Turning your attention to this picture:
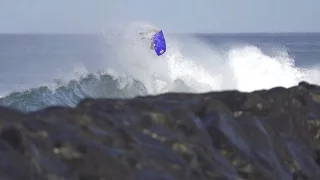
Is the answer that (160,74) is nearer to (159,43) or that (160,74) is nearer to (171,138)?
(159,43)

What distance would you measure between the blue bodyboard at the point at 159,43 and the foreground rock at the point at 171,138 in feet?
49.6

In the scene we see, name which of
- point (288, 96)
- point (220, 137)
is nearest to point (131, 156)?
point (220, 137)

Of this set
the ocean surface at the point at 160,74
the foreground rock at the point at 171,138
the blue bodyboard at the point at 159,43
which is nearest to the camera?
the foreground rock at the point at 171,138

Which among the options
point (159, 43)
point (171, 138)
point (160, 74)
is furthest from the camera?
point (160, 74)

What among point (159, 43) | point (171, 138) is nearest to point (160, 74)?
point (159, 43)

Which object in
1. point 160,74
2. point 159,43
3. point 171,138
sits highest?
point 159,43

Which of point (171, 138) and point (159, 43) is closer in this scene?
point (171, 138)

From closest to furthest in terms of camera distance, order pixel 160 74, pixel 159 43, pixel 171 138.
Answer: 1. pixel 171 138
2. pixel 159 43
3. pixel 160 74

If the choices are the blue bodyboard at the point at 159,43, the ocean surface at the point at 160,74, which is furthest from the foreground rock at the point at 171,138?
the blue bodyboard at the point at 159,43

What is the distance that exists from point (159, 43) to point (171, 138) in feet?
56.3

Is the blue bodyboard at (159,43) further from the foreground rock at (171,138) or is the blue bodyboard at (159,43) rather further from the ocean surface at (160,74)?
the foreground rock at (171,138)

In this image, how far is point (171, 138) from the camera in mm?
5617

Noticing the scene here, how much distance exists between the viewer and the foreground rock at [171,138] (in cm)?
482

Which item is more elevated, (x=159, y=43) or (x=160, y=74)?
(x=159, y=43)
